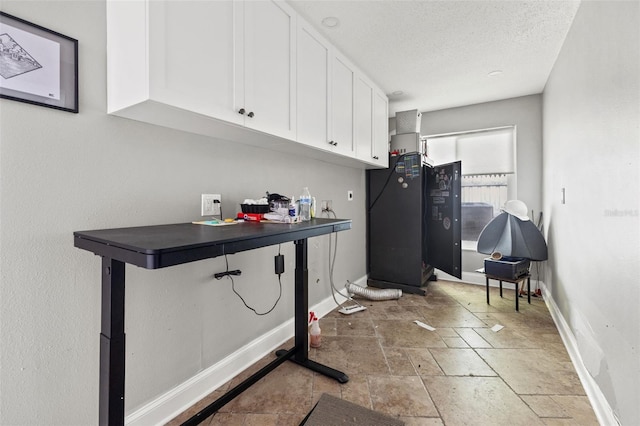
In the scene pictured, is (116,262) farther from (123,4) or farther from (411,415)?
(411,415)

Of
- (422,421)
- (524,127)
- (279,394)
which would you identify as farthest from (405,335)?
(524,127)

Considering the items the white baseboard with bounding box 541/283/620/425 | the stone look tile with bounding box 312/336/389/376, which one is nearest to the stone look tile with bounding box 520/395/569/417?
the white baseboard with bounding box 541/283/620/425

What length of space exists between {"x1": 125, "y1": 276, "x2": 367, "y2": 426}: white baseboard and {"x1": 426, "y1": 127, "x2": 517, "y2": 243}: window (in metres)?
3.04

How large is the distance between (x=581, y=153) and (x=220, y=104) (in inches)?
91.5

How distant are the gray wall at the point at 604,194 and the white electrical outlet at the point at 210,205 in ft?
6.53

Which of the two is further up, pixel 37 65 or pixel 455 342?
pixel 37 65

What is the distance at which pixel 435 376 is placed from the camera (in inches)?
74.1

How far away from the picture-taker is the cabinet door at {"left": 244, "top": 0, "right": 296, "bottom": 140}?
5.04ft

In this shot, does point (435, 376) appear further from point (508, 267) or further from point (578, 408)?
point (508, 267)

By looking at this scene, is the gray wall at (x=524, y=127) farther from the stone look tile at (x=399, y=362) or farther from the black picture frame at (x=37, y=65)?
the black picture frame at (x=37, y=65)

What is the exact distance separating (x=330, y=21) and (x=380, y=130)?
4.73ft

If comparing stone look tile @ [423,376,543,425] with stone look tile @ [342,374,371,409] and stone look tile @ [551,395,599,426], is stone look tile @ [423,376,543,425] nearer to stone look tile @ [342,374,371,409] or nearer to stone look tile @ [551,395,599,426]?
stone look tile @ [551,395,599,426]

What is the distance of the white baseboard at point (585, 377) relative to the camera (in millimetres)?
1446

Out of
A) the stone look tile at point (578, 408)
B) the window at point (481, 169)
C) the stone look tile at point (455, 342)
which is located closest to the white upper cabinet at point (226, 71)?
the stone look tile at point (455, 342)
